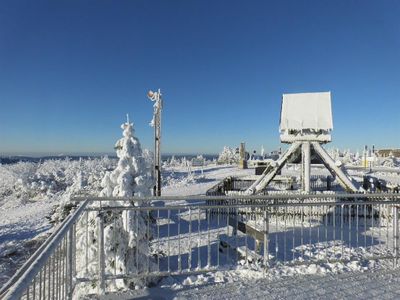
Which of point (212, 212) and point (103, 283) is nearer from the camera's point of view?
point (103, 283)

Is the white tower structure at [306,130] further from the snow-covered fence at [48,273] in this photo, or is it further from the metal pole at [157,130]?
the snow-covered fence at [48,273]

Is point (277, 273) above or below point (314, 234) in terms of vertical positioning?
above

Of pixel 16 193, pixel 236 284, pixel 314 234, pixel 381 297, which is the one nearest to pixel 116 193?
pixel 236 284

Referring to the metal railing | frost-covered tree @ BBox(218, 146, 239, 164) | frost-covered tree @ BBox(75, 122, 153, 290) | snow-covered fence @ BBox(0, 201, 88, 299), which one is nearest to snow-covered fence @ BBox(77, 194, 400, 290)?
the metal railing

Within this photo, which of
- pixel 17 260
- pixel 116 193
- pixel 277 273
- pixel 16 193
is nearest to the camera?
pixel 277 273

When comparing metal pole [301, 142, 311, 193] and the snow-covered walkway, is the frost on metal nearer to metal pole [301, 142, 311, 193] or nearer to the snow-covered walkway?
metal pole [301, 142, 311, 193]

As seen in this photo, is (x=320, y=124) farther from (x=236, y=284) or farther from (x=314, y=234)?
(x=236, y=284)

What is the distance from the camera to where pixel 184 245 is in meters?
13.3

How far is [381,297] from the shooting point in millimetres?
5090

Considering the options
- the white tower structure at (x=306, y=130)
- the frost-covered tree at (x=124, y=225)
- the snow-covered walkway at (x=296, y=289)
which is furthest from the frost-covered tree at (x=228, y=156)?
the snow-covered walkway at (x=296, y=289)

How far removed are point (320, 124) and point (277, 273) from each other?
46.5 feet

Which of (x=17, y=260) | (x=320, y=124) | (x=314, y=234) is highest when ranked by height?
(x=320, y=124)

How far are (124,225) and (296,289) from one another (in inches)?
186

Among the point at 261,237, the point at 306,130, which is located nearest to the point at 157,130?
the point at 306,130
